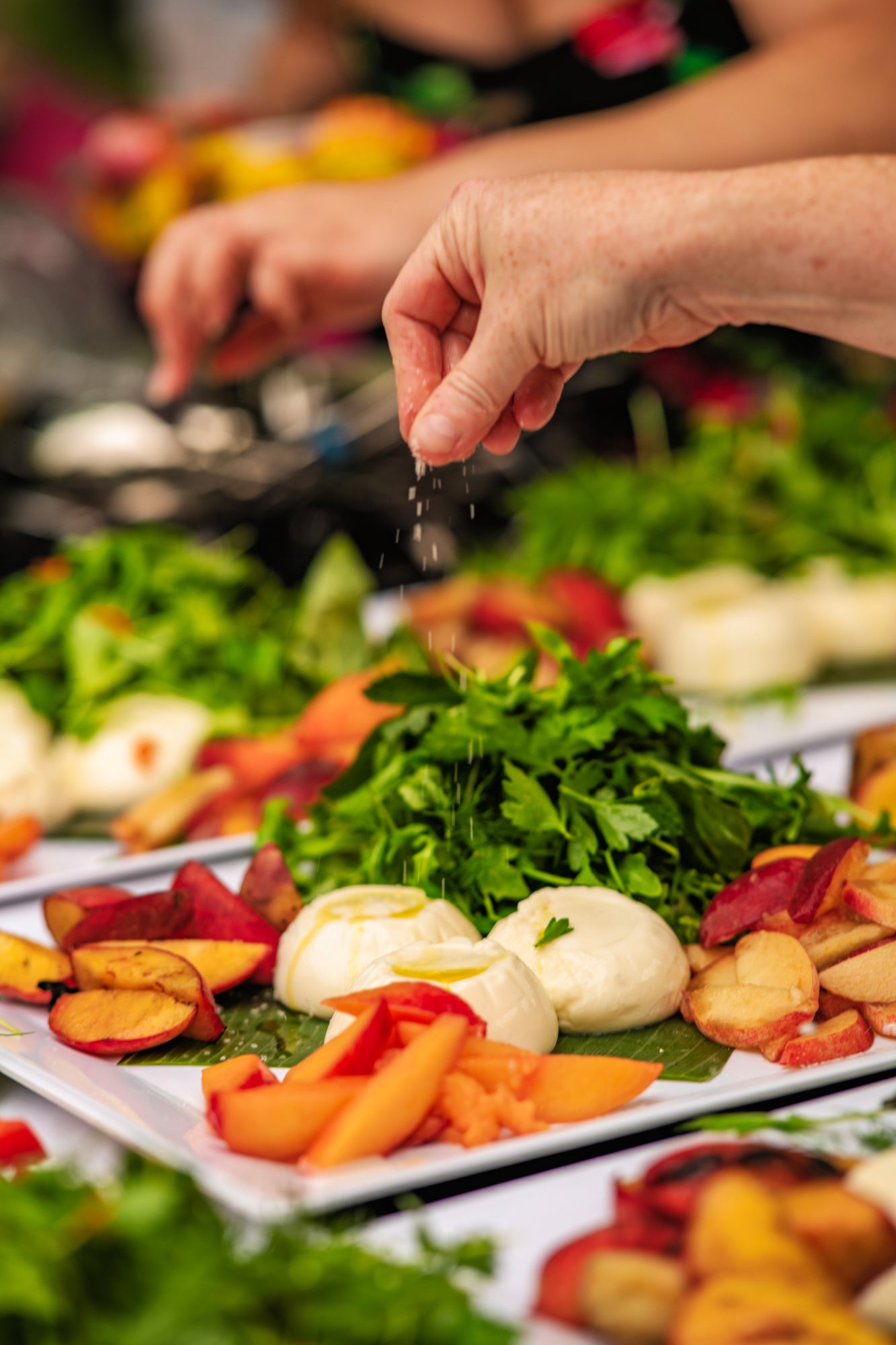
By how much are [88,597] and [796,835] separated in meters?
1.53

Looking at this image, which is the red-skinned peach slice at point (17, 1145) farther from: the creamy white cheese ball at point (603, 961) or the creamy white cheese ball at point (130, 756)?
the creamy white cheese ball at point (130, 756)

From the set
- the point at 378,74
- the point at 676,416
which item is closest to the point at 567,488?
the point at 676,416

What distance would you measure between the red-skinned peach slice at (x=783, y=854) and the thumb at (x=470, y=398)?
1.78 feet

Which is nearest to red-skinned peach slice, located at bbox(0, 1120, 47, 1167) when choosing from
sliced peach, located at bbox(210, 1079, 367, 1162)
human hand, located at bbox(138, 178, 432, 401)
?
sliced peach, located at bbox(210, 1079, 367, 1162)

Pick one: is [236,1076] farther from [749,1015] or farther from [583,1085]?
[749,1015]

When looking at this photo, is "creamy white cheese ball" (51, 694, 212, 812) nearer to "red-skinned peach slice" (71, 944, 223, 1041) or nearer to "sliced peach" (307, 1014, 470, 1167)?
"red-skinned peach slice" (71, 944, 223, 1041)

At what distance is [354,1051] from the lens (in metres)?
1.09

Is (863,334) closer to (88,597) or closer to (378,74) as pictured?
(88,597)

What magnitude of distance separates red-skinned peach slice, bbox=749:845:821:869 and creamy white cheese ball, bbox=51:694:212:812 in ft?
3.52

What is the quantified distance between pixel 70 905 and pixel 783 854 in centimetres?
79

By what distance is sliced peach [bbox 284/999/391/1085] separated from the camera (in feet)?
3.57

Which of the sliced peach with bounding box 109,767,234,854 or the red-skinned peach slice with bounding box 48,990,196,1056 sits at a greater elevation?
the red-skinned peach slice with bounding box 48,990,196,1056

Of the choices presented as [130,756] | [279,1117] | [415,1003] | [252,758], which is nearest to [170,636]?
[130,756]

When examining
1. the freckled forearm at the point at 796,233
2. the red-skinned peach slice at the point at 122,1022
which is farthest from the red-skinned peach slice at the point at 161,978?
the freckled forearm at the point at 796,233
